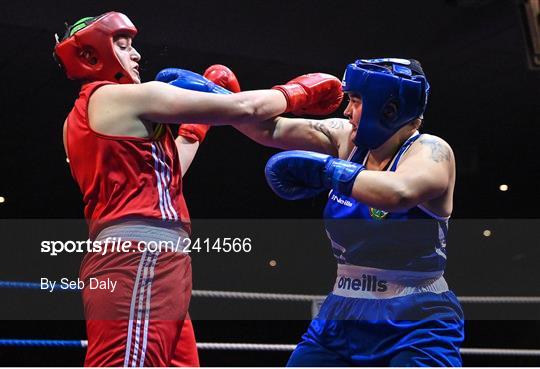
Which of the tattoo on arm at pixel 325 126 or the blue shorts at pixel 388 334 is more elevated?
the tattoo on arm at pixel 325 126

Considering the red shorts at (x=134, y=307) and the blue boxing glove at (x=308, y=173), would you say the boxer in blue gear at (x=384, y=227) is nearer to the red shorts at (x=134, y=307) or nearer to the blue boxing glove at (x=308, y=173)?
the blue boxing glove at (x=308, y=173)

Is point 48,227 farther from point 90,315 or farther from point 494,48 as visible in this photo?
point 90,315

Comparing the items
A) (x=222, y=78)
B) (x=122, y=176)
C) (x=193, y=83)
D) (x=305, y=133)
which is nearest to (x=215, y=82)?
(x=222, y=78)

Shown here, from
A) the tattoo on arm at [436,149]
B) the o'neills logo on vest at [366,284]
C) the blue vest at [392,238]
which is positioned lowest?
the o'neills logo on vest at [366,284]

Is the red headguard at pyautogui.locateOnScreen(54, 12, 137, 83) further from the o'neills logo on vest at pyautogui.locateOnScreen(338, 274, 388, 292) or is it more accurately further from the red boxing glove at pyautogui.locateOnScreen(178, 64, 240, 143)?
the o'neills logo on vest at pyautogui.locateOnScreen(338, 274, 388, 292)

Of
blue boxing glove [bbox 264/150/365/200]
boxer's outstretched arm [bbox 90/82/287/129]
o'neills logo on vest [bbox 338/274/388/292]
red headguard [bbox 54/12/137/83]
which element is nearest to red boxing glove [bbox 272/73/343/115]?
boxer's outstretched arm [bbox 90/82/287/129]

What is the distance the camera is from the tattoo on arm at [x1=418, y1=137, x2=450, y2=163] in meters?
2.03

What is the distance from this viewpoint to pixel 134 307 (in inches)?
79.4

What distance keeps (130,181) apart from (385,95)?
73 cm

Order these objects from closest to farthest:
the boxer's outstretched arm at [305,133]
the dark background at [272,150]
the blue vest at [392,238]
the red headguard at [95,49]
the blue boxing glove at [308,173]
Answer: the blue boxing glove at [308,173]
the blue vest at [392,238]
the red headguard at [95,49]
the boxer's outstretched arm at [305,133]
the dark background at [272,150]

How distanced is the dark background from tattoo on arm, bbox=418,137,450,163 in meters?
2.73

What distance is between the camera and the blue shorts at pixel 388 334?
6.40ft

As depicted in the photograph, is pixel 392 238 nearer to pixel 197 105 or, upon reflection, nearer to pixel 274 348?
pixel 197 105

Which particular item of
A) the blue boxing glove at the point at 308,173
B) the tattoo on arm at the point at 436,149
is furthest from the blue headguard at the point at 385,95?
the blue boxing glove at the point at 308,173
